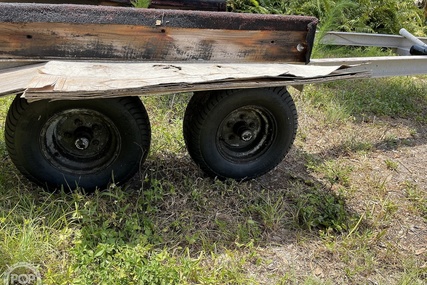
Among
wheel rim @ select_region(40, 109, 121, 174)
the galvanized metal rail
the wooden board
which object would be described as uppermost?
the galvanized metal rail

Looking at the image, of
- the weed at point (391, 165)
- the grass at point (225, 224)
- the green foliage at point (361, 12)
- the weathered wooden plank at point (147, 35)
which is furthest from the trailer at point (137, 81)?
the green foliage at point (361, 12)

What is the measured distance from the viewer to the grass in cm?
274

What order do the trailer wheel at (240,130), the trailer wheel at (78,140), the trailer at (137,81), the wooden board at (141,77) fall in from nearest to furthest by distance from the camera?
the wooden board at (141,77), the trailer at (137,81), the trailer wheel at (78,140), the trailer wheel at (240,130)

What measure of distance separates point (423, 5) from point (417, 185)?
30.5ft

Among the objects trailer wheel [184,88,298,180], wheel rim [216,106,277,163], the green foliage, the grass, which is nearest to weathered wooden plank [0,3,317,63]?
trailer wheel [184,88,298,180]

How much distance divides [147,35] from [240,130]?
1030mm

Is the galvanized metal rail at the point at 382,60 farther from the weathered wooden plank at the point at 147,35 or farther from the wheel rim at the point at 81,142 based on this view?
the wheel rim at the point at 81,142

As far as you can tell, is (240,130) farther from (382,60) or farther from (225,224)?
(382,60)

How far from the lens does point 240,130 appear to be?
143 inches

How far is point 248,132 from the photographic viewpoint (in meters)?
3.64

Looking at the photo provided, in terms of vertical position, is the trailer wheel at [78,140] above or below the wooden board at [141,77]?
below

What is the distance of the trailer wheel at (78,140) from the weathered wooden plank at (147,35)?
1.14 feet

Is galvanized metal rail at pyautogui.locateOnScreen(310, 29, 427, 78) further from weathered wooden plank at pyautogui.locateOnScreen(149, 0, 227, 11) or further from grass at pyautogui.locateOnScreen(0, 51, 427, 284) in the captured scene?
weathered wooden plank at pyautogui.locateOnScreen(149, 0, 227, 11)

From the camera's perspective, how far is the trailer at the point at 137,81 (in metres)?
2.91
